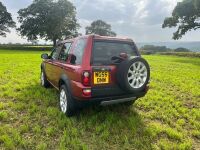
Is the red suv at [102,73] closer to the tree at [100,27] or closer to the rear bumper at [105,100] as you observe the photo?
the rear bumper at [105,100]

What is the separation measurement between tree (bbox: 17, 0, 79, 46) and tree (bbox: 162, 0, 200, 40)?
25.7m

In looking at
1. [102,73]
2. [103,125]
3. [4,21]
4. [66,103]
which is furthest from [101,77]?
[4,21]

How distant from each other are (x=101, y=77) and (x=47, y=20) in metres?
49.1

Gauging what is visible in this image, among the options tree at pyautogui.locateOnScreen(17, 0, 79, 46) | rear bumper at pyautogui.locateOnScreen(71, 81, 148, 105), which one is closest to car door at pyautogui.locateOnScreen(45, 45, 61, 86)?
rear bumper at pyautogui.locateOnScreen(71, 81, 148, 105)

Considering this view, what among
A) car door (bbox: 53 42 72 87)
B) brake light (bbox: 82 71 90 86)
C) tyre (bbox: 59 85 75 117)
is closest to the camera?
brake light (bbox: 82 71 90 86)

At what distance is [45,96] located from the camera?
693 centimetres

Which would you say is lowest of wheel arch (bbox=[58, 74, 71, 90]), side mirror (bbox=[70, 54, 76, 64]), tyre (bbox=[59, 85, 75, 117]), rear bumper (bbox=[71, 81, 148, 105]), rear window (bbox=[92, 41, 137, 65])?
tyre (bbox=[59, 85, 75, 117])

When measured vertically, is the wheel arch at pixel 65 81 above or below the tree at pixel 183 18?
below

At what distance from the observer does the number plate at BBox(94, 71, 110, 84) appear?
4.55 metres

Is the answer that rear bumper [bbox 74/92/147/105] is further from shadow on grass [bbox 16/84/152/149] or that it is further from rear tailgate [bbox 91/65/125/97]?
shadow on grass [bbox 16/84/152/149]

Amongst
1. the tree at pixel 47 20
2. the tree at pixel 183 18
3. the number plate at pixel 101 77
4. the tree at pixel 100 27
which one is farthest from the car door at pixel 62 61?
the tree at pixel 100 27

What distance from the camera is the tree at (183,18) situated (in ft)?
100

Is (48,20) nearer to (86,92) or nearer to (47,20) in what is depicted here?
(47,20)

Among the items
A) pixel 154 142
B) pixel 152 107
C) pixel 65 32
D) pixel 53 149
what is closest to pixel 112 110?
pixel 152 107
